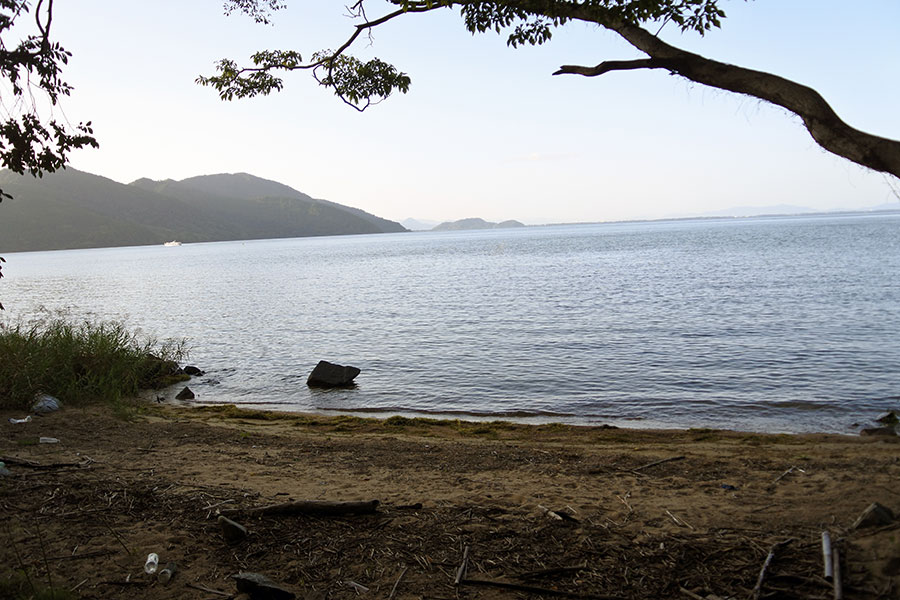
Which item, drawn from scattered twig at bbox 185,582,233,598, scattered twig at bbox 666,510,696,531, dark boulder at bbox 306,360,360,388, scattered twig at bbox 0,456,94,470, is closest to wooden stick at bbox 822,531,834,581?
scattered twig at bbox 666,510,696,531

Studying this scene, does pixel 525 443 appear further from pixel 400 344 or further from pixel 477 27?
pixel 400 344

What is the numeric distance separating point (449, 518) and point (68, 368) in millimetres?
11563

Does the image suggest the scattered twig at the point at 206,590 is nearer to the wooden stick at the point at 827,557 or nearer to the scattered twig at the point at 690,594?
the scattered twig at the point at 690,594

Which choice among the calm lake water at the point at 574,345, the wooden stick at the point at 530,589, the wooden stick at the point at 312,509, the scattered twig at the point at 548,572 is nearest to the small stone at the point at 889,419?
the calm lake water at the point at 574,345

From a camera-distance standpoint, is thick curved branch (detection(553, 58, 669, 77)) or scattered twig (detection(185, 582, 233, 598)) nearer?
scattered twig (detection(185, 582, 233, 598))

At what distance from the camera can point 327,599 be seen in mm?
4195

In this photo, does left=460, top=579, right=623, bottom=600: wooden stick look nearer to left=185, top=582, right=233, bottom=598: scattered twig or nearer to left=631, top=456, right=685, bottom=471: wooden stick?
left=185, top=582, right=233, bottom=598: scattered twig

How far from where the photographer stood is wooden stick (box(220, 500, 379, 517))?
5.61 metres

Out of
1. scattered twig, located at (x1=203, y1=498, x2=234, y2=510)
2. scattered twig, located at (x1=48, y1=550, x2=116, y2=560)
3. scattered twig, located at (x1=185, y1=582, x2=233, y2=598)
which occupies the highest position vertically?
scattered twig, located at (x1=48, y1=550, x2=116, y2=560)

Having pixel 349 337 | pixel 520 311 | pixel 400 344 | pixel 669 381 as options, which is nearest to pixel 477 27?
pixel 669 381

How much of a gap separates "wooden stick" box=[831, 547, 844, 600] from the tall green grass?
12539 mm

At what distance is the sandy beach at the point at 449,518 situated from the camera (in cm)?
431

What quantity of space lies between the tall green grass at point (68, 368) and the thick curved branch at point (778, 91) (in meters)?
11.7

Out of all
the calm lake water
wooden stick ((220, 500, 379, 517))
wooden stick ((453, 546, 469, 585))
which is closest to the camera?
wooden stick ((453, 546, 469, 585))
